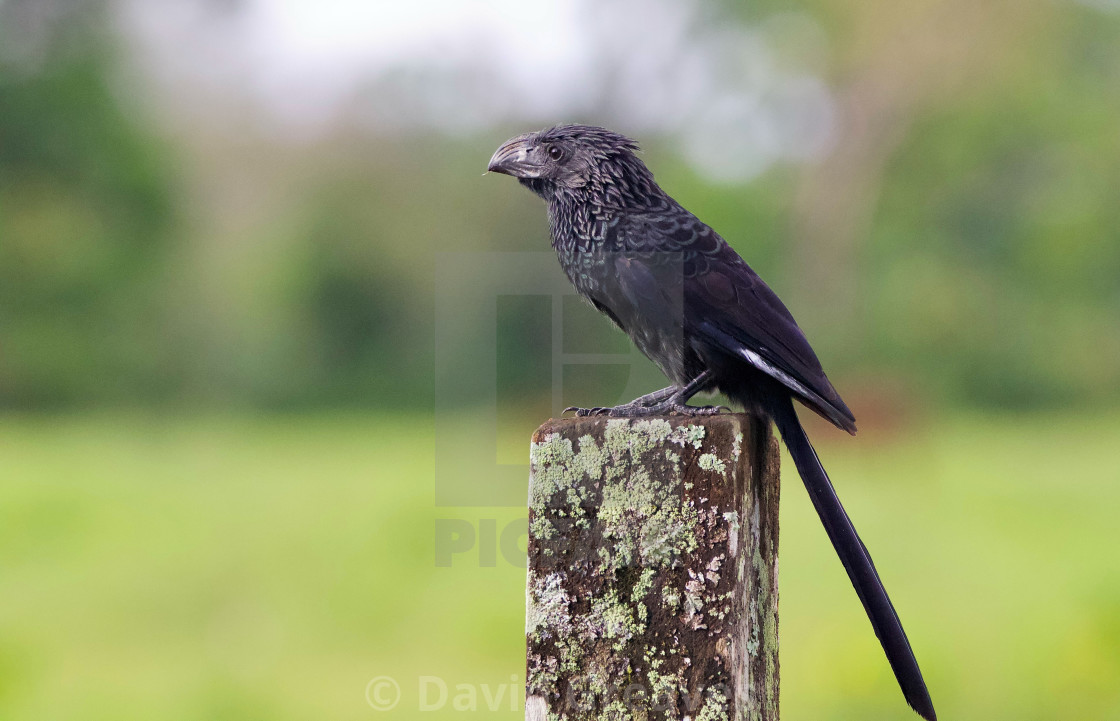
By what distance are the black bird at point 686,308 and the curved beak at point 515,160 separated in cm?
11

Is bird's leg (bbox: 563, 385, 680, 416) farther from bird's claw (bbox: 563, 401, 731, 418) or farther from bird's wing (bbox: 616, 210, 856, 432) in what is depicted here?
bird's wing (bbox: 616, 210, 856, 432)

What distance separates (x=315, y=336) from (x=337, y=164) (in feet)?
10.5

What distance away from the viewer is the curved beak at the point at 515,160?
3127 mm

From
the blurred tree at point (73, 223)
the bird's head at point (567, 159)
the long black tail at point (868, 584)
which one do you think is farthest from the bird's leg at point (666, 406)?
the blurred tree at point (73, 223)

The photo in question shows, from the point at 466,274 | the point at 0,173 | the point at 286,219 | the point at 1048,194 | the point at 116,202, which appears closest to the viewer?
the point at 466,274

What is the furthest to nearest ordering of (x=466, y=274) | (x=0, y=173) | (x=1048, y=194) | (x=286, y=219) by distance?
(x=286, y=219) → (x=0, y=173) → (x=1048, y=194) → (x=466, y=274)

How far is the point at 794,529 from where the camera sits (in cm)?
757

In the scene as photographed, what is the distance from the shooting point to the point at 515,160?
3146 millimetres

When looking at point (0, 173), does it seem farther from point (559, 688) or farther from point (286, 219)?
point (559, 688)

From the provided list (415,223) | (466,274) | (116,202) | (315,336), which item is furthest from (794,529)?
(116,202)

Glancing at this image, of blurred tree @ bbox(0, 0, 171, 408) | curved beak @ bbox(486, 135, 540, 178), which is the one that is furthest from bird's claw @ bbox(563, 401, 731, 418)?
blurred tree @ bbox(0, 0, 171, 408)

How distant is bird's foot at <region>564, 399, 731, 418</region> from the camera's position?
2213mm
